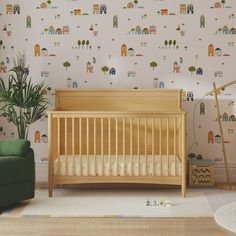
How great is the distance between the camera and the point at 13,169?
4.45m

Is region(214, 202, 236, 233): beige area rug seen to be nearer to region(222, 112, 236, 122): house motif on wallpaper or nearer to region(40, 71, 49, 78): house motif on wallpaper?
region(222, 112, 236, 122): house motif on wallpaper

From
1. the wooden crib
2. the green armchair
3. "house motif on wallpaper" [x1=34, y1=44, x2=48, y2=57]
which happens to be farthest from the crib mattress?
"house motif on wallpaper" [x1=34, y1=44, x2=48, y2=57]

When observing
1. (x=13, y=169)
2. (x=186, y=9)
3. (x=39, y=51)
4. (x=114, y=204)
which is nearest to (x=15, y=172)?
(x=13, y=169)

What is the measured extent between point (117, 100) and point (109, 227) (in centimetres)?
195

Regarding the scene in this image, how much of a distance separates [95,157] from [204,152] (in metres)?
1.30

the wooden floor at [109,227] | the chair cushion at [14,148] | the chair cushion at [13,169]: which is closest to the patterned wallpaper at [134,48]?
the chair cushion at [14,148]

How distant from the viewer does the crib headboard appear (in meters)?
5.49

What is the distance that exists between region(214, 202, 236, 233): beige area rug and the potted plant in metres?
2.84

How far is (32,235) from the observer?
11.8 feet

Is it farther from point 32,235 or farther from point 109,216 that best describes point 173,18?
point 32,235

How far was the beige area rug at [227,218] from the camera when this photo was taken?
249 cm

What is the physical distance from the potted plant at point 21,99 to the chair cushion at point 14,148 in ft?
1.69

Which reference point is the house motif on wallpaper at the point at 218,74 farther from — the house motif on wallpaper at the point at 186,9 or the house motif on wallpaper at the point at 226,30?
the house motif on wallpaper at the point at 186,9

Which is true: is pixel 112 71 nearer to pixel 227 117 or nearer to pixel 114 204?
pixel 227 117
